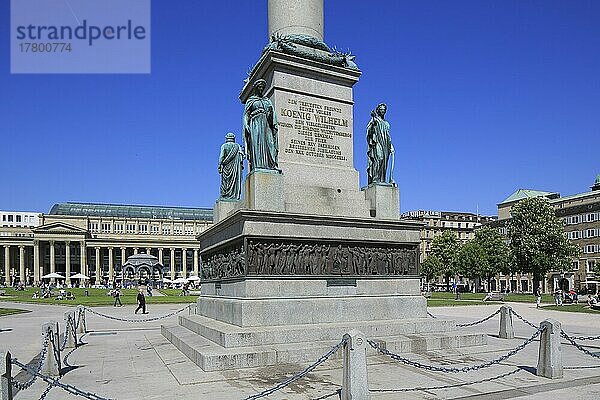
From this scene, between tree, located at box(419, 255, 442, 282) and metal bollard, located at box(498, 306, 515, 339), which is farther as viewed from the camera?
tree, located at box(419, 255, 442, 282)

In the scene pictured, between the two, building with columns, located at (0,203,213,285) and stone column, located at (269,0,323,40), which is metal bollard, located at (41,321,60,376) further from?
building with columns, located at (0,203,213,285)

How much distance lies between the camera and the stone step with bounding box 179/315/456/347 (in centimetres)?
1499

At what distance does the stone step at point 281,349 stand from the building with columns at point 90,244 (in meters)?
148

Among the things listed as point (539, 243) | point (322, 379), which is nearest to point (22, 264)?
point (539, 243)

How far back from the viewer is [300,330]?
15.8 metres

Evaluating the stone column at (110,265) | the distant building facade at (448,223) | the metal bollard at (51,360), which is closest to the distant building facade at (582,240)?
the distant building facade at (448,223)

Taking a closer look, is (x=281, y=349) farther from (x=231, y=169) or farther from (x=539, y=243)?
(x=539, y=243)

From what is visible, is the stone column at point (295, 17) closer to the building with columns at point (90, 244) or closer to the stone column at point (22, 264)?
the building with columns at point (90, 244)

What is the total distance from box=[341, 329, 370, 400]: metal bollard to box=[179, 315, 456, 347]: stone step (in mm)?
4653

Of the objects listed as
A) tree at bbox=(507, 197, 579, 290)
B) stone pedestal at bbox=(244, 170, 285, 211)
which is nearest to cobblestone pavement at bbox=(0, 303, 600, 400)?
stone pedestal at bbox=(244, 170, 285, 211)

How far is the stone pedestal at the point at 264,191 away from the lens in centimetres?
1733

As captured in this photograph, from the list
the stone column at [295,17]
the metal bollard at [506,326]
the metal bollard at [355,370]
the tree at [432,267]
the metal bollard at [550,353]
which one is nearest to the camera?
the metal bollard at [355,370]

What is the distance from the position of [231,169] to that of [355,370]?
12.7 metres

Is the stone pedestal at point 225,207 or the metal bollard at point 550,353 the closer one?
the metal bollard at point 550,353
